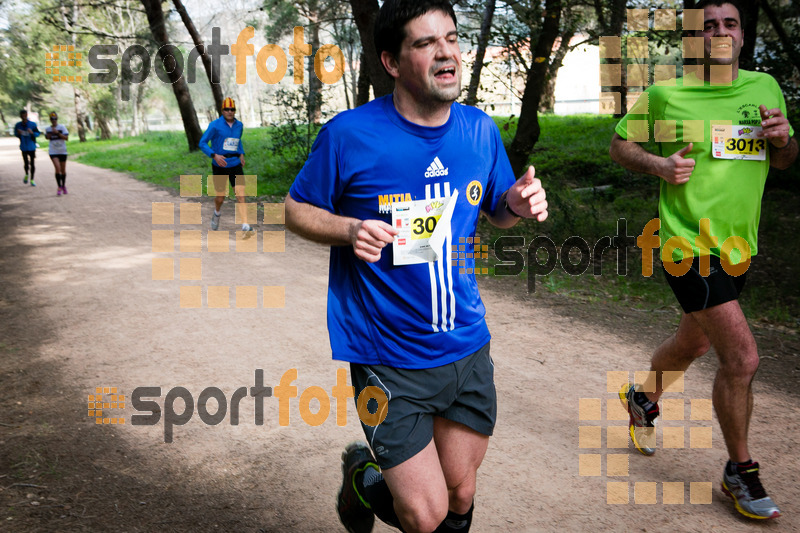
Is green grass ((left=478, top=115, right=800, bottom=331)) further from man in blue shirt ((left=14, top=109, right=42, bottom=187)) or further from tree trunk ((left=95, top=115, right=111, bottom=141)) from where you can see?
tree trunk ((left=95, top=115, right=111, bottom=141))

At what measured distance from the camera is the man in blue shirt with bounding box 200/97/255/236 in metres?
10.8

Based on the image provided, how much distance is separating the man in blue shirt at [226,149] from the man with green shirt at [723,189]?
332 inches

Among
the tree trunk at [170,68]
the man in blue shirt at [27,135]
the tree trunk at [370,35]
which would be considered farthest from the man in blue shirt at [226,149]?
the tree trunk at [170,68]

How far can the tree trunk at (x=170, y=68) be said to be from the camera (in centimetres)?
2317

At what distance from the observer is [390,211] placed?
2.54m

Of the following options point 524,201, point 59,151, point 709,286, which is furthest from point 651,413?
point 59,151

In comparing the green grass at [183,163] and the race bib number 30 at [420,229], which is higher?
the green grass at [183,163]

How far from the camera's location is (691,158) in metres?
3.48

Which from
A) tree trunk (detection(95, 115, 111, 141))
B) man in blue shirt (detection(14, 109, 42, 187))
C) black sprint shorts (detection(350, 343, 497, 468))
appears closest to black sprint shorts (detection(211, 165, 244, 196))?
black sprint shorts (detection(350, 343, 497, 468))

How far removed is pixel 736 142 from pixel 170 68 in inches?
919

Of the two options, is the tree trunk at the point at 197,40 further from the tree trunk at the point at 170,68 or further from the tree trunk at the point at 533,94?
the tree trunk at the point at 533,94

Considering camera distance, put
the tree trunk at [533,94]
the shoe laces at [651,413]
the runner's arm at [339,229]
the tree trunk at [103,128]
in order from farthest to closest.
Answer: the tree trunk at [103,128] < the tree trunk at [533,94] < the shoe laces at [651,413] < the runner's arm at [339,229]

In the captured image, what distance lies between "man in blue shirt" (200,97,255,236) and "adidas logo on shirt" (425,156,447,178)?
8.79 metres

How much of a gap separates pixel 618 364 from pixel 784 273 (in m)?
3.83
